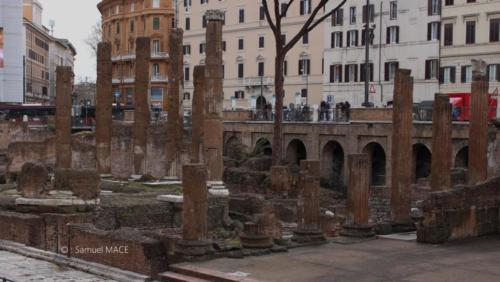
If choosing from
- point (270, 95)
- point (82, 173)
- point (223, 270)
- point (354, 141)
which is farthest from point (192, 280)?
point (270, 95)

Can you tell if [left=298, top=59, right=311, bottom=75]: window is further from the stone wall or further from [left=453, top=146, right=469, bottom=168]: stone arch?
the stone wall

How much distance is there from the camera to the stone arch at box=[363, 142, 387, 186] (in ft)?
130

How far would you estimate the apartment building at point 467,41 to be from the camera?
46594mm

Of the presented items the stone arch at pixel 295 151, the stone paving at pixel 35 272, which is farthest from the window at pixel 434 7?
the stone paving at pixel 35 272

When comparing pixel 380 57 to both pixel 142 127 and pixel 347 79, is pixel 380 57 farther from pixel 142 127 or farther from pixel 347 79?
pixel 142 127

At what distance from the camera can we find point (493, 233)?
63.9ft

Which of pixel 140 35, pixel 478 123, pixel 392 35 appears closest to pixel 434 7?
pixel 392 35

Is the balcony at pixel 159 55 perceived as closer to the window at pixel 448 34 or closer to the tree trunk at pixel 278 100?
the window at pixel 448 34

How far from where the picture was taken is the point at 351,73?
5572cm

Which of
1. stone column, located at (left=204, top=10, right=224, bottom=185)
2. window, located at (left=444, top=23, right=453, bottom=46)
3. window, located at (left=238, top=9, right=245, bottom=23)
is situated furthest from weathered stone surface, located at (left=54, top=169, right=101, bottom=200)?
window, located at (left=238, top=9, right=245, bottom=23)

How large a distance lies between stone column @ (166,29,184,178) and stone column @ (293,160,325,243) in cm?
1355

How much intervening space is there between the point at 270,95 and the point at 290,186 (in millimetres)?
31177

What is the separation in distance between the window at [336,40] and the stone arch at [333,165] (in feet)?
50.7

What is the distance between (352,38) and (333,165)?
50.3 ft
